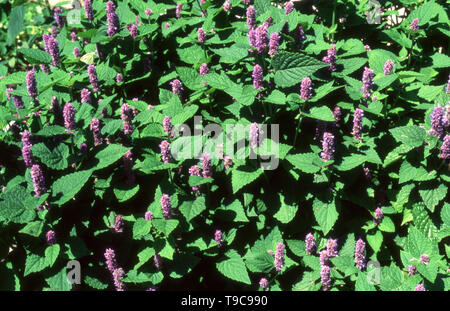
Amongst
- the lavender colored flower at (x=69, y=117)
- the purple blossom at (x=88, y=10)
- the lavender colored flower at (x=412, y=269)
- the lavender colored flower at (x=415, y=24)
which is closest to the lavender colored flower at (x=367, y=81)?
the lavender colored flower at (x=415, y=24)

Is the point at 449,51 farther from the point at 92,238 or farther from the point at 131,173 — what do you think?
the point at 92,238

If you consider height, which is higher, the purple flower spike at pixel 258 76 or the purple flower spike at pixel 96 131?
the purple flower spike at pixel 258 76

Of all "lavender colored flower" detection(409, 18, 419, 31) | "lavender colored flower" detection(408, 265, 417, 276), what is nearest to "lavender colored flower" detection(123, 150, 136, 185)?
"lavender colored flower" detection(408, 265, 417, 276)

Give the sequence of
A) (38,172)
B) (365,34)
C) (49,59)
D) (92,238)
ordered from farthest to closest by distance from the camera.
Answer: (365,34), (49,59), (92,238), (38,172)

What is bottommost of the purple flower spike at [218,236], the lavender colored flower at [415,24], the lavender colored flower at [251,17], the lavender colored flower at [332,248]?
the lavender colored flower at [332,248]

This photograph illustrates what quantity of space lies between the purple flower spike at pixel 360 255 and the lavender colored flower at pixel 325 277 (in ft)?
0.74

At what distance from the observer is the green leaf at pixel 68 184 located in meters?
2.48

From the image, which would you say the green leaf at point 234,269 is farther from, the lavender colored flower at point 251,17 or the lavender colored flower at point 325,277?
the lavender colored flower at point 251,17

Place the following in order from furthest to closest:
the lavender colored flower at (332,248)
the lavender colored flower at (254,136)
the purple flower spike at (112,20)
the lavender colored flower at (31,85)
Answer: the purple flower spike at (112,20) → the lavender colored flower at (332,248) → the lavender colored flower at (31,85) → the lavender colored flower at (254,136)

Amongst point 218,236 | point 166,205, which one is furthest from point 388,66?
point 166,205

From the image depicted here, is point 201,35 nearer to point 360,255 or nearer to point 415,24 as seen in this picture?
point 415,24
